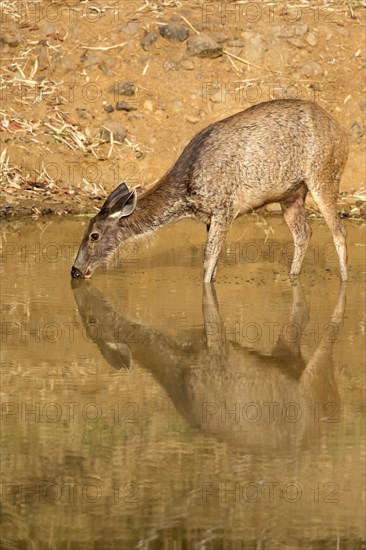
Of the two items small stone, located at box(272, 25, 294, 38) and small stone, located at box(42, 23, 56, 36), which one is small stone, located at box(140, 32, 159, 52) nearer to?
small stone, located at box(42, 23, 56, 36)

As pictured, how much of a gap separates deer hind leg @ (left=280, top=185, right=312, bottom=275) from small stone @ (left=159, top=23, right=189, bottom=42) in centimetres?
608

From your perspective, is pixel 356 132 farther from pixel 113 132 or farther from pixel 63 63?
pixel 63 63

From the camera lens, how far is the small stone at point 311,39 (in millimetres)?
21094

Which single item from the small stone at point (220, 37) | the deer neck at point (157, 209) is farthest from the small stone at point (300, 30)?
the deer neck at point (157, 209)

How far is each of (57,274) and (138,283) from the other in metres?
0.99

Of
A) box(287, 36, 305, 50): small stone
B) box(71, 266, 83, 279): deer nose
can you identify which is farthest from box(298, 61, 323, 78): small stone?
box(71, 266, 83, 279): deer nose

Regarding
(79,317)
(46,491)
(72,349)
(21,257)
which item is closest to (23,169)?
(21,257)

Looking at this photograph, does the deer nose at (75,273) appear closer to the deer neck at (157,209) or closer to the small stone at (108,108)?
the deer neck at (157,209)

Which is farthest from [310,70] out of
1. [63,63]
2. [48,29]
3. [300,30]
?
[48,29]

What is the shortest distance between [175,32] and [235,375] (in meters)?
10.6

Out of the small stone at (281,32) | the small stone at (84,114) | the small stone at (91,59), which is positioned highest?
the small stone at (281,32)

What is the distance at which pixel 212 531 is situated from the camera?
8219mm

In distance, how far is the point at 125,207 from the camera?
48.8ft

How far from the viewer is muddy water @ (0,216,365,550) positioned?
8.41 m
